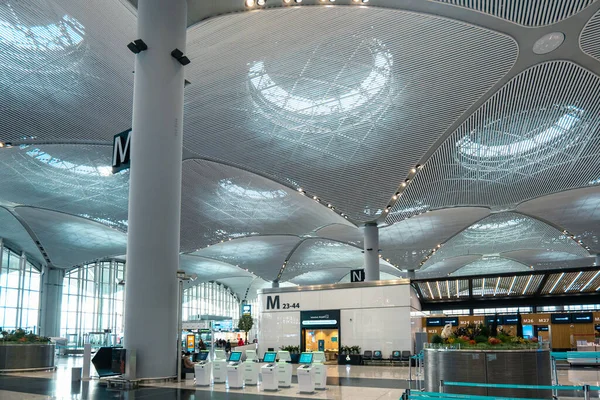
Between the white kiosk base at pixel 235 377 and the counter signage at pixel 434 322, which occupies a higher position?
the counter signage at pixel 434 322

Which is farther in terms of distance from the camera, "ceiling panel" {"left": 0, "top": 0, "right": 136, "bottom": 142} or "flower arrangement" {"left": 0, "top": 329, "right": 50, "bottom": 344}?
"flower arrangement" {"left": 0, "top": 329, "right": 50, "bottom": 344}

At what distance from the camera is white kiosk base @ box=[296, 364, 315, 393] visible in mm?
12336

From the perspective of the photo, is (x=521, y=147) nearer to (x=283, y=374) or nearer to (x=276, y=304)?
(x=276, y=304)

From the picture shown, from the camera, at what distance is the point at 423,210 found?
34250 mm

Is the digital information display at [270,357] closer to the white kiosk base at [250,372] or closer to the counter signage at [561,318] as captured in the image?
the white kiosk base at [250,372]

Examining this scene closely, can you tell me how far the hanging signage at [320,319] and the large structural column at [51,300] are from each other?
30.5 m

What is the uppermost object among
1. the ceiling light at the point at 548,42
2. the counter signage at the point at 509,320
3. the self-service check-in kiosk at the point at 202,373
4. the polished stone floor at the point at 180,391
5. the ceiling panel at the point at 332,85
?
the ceiling light at the point at 548,42

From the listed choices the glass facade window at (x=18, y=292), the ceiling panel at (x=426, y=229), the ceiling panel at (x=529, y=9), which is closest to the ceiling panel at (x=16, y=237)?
the glass facade window at (x=18, y=292)

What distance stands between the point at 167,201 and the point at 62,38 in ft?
27.5

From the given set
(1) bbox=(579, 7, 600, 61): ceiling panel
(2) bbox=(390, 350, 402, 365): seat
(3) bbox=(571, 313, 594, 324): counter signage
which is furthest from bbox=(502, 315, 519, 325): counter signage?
(1) bbox=(579, 7, 600, 61): ceiling panel

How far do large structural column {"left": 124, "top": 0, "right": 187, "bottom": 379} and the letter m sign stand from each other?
1519 centimetres

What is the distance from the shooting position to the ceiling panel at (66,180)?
1104 inches

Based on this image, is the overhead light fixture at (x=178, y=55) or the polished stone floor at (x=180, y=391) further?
the overhead light fixture at (x=178, y=55)

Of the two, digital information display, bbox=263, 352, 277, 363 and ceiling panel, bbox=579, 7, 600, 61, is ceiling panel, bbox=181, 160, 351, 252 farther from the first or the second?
ceiling panel, bbox=579, 7, 600, 61
